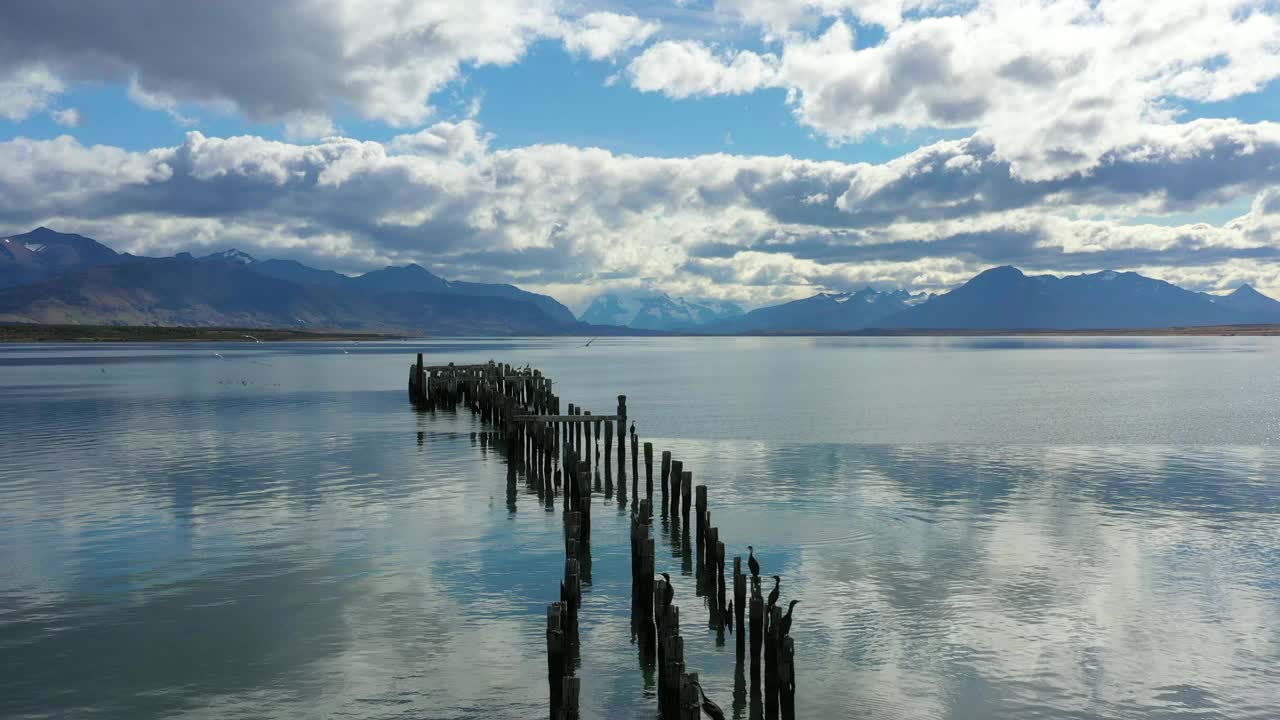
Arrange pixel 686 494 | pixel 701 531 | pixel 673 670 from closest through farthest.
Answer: pixel 673 670 < pixel 701 531 < pixel 686 494

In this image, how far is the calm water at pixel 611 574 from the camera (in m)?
13.6

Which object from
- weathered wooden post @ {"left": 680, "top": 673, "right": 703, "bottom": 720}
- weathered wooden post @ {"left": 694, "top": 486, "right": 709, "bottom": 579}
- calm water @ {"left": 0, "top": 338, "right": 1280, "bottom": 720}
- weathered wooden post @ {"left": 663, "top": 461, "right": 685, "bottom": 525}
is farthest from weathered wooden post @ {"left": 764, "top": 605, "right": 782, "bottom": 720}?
weathered wooden post @ {"left": 663, "top": 461, "right": 685, "bottom": 525}

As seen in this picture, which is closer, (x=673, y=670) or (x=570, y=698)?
(x=570, y=698)

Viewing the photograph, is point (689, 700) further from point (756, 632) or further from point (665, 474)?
point (665, 474)

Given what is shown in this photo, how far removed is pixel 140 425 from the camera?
48.1 metres

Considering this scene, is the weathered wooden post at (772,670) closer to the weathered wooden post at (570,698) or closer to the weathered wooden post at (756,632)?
the weathered wooden post at (756,632)

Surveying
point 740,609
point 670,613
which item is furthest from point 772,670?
point 740,609

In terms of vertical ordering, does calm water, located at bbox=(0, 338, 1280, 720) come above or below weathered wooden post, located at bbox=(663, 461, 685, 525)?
below

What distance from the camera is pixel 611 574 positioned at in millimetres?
19609

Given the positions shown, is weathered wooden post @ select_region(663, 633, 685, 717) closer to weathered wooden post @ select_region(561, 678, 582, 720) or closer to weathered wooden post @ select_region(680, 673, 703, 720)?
weathered wooden post @ select_region(680, 673, 703, 720)

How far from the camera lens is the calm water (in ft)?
44.7

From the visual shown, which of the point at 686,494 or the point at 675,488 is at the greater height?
the point at 686,494

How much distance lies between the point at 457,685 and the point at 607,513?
43.5ft

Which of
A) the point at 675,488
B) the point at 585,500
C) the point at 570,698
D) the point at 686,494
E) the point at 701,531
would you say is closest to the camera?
the point at 570,698
